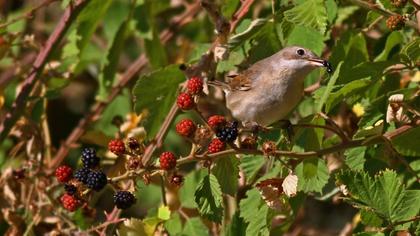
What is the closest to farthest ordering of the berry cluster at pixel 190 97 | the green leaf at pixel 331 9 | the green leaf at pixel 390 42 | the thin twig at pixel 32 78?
1. the berry cluster at pixel 190 97
2. the green leaf at pixel 331 9
3. the green leaf at pixel 390 42
4. the thin twig at pixel 32 78

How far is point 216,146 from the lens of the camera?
3006 millimetres

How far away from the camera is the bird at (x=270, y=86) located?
3.85 m

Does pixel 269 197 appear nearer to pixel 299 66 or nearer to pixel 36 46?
pixel 299 66

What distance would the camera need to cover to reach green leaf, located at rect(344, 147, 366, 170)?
11.6 feet

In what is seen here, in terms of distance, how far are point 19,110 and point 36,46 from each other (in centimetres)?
33

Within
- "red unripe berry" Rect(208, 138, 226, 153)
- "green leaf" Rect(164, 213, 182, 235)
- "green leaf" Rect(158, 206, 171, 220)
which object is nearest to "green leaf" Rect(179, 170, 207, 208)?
"green leaf" Rect(164, 213, 182, 235)

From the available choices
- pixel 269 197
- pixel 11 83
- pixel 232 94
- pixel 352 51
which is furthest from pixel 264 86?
pixel 11 83

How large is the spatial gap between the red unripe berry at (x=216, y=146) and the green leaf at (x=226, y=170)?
0.76 feet

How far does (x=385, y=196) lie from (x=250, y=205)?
0.72m

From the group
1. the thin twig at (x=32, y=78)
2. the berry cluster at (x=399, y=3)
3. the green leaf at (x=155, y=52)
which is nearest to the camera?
the berry cluster at (x=399, y=3)

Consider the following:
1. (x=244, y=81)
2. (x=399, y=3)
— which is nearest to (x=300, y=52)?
(x=244, y=81)

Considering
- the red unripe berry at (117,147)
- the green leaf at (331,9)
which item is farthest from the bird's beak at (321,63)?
the red unripe berry at (117,147)

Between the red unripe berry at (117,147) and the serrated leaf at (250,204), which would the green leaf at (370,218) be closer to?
the serrated leaf at (250,204)

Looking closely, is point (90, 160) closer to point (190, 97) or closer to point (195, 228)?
point (190, 97)
